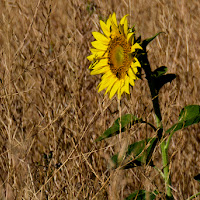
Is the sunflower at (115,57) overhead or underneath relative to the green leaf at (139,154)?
overhead

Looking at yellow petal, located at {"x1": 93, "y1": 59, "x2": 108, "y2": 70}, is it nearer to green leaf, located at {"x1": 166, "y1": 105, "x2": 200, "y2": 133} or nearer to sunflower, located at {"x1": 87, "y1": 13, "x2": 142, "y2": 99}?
sunflower, located at {"x1": 87, "y1": 13, "x2": 142, "y2": 99}

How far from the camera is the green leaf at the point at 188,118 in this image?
2.64 feet

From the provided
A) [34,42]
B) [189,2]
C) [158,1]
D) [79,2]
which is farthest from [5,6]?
[189,2]

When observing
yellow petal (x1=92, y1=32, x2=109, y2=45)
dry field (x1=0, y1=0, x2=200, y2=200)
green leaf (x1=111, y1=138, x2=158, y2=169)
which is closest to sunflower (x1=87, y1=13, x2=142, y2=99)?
yellow petal (x1=92, y1=32, x2=109, y2=45)

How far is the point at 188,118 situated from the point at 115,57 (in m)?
0.26

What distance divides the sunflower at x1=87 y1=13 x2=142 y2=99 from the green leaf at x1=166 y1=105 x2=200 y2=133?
0.13 m

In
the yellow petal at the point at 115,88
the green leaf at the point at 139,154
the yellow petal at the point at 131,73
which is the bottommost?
the green leaf at the point at 139,154

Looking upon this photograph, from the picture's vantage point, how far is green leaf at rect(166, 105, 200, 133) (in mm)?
804

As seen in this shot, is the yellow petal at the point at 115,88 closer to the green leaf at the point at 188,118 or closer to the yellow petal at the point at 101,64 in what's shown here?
the yellow petal at the point at 101,64

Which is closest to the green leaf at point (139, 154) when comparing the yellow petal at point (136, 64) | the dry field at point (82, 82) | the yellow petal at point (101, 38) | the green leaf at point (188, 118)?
the green leaf at point (188, 118)

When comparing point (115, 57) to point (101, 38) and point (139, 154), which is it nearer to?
point (101, 38)

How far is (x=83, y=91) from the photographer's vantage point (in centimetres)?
155

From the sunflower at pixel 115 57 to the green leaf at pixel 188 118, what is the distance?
133mm

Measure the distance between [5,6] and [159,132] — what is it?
1.14m
